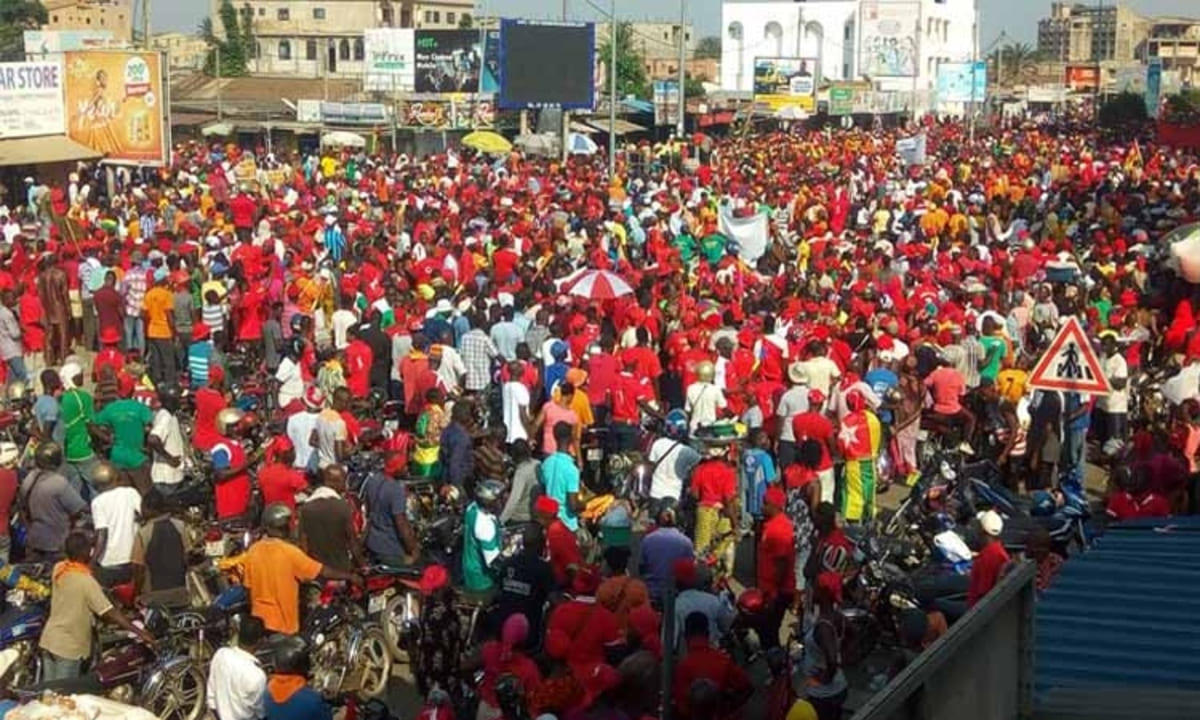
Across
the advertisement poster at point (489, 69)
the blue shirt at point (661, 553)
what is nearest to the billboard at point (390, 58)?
the advertisement poster at point (489, 69)

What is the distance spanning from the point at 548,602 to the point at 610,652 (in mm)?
1278

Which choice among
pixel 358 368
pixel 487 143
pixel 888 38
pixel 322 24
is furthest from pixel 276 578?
pixel 322 24

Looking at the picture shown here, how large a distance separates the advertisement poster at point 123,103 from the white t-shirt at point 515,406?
21480mm

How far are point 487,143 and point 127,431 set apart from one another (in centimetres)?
3049

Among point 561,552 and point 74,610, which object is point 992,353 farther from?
point 74,610

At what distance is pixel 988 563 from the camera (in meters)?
8.42

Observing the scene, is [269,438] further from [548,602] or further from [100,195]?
[100,195]

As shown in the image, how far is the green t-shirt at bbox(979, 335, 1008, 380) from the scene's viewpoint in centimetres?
1426

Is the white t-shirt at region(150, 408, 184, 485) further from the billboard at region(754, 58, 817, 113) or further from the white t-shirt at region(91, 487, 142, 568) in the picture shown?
the billboard at region(754, 58, 817, 113)

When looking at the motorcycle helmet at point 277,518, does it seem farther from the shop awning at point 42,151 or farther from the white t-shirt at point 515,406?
the shop awning at point 42,151

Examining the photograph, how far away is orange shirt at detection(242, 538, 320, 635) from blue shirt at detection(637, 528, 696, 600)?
1.97 metres

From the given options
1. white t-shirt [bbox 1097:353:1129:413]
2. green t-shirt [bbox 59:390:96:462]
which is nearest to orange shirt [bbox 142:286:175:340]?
green t-shirt [bbox 59:390:96:462]

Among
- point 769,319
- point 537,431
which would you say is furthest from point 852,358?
point 537,431

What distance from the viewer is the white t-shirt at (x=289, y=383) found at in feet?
43.5
